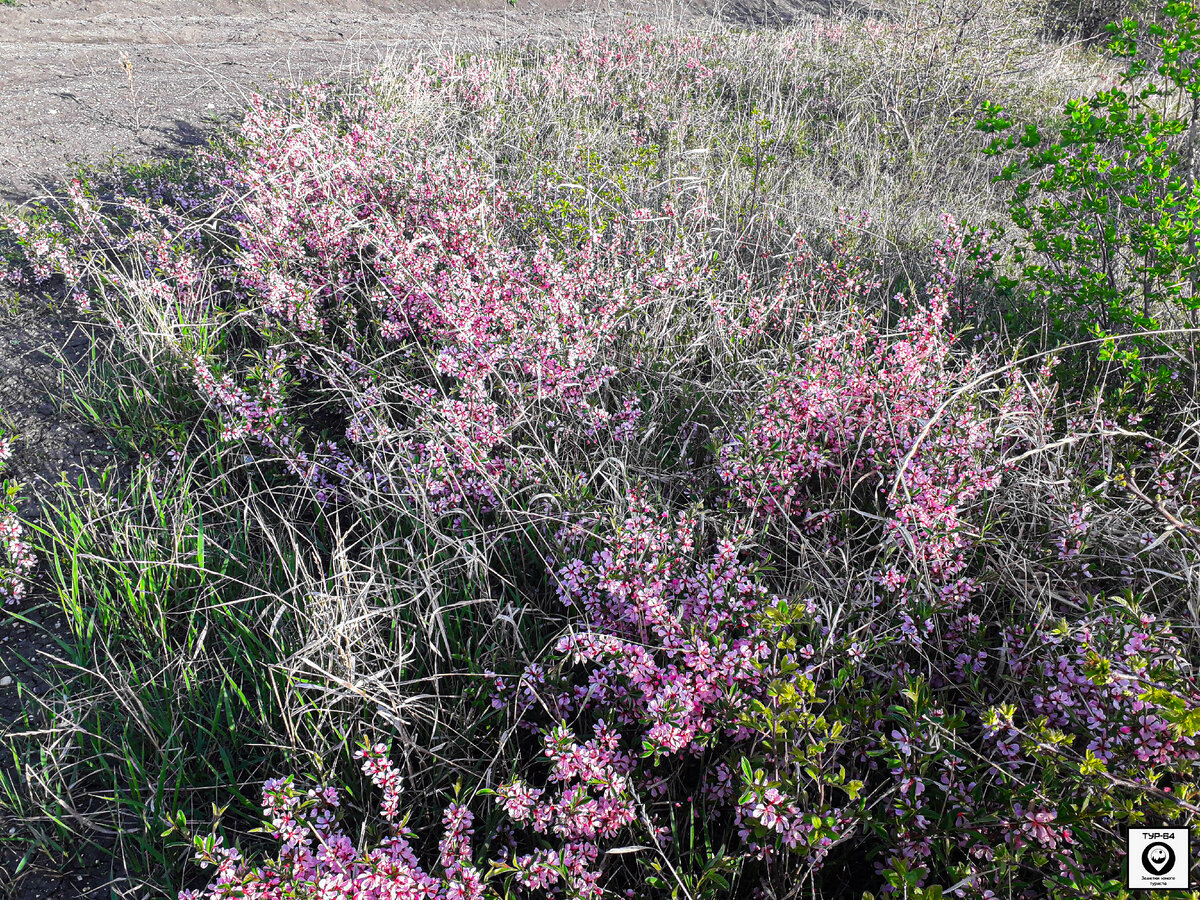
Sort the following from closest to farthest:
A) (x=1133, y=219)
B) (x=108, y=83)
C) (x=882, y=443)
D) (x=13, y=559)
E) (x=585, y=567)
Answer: (x=585, y=567)
(x=13, y=559)
(x=882, y=443)
(x=1133, y=219)
(x=108, y=83)

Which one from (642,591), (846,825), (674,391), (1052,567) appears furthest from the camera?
(674,391)

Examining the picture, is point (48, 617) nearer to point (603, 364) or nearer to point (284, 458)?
point (284, 458)

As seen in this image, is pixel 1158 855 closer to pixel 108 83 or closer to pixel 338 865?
pixel 338 865

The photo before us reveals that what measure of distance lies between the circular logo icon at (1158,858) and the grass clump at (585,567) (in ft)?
0.20

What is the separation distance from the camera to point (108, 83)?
24.6 feet

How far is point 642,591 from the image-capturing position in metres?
1.99

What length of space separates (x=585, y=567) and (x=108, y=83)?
8.93 m

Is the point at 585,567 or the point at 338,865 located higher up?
the point at 585,567

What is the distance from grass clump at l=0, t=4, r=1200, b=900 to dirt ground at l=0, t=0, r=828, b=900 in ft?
0.58

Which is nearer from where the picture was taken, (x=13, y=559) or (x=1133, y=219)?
(x=13, y=559)

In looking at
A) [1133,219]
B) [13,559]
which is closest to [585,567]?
[13,559]

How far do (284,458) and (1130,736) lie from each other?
2.96 meters

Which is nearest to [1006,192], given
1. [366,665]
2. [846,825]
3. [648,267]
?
[648,267]

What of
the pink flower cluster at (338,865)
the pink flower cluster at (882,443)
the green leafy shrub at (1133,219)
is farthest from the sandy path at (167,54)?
the green leafy shrub at (1133,219)
